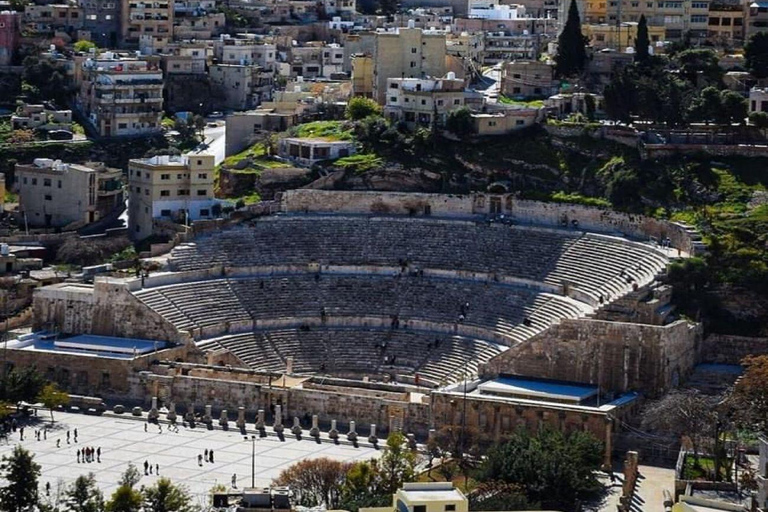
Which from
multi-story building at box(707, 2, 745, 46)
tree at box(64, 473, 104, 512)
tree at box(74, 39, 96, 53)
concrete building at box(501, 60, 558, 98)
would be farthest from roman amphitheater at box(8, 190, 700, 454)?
tree at box(74, 39, 96, 53)

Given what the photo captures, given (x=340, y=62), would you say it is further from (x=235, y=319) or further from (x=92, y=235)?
(x=235, y=319)

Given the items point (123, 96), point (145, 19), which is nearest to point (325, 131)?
point (123, 96)

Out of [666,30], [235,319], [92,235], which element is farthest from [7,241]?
[666,30]

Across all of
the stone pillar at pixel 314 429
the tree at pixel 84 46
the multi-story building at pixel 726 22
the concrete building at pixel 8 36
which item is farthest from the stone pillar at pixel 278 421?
the concrete building at pixel 8 36

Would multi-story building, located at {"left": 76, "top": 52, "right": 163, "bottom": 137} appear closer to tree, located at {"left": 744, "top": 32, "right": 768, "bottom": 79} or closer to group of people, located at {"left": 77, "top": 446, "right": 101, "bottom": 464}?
tree, located at {"left": 744, "top": 32, "right": 768, "bottom": 79}

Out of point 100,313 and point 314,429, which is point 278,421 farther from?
point 100,313

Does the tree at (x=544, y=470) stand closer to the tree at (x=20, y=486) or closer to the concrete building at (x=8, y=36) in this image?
the tree at (x=20, y=486)
